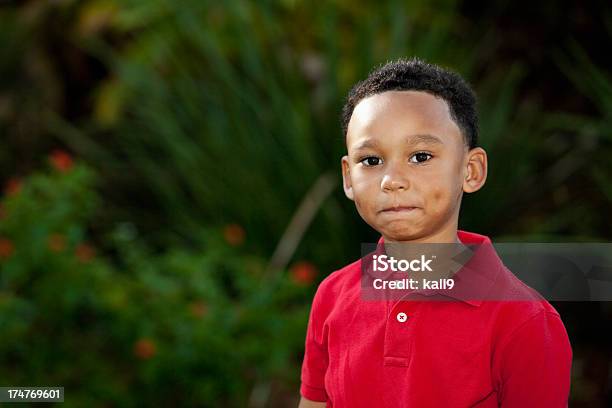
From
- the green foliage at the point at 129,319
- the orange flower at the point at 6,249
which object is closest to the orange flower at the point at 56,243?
the green foliage at the point at 129,319

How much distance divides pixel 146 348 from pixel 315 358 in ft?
6.32

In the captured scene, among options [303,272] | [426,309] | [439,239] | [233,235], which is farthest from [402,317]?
[233,235]

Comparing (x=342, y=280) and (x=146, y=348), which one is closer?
(x=342, y=280)

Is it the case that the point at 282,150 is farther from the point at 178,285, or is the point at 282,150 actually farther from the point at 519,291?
the point at 519,291

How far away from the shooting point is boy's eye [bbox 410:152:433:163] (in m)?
1.45

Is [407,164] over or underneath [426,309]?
over

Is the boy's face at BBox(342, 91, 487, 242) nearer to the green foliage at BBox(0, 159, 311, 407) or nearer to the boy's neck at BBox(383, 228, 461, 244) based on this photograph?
the boy's neck at BBox(383, 228, 461, 244)

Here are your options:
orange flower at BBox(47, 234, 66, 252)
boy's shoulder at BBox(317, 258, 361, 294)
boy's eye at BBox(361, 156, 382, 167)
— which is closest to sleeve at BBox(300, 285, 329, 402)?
boy's shoulder at BBox(317, 258, 361, 294)

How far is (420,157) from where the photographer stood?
1.45 metres

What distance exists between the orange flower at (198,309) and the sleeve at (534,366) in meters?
2.23

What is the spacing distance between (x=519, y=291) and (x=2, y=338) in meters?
2.47

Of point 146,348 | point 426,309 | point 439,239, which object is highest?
point 146,348

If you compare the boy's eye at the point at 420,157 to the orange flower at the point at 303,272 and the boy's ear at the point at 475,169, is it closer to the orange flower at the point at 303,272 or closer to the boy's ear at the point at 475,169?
the boy's ear at the point at 475,169

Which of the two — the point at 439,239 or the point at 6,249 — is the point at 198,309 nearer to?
the point at 6,249
